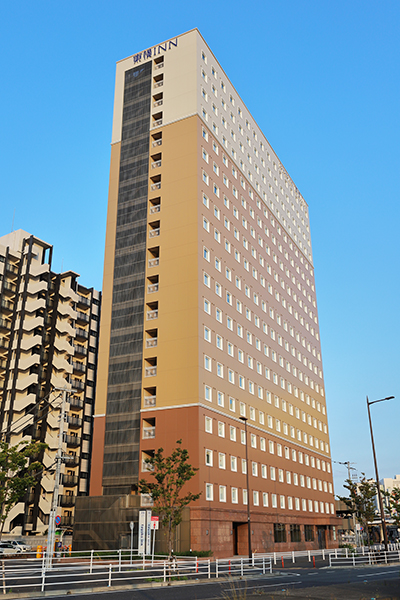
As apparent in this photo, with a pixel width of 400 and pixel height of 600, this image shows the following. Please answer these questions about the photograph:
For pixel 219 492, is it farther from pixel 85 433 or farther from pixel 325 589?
pixel 85 433

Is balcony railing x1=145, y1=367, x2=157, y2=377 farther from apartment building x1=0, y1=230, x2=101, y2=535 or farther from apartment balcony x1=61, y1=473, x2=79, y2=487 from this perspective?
apartment balcony x1=61, y1=473, x2=79, y2=487

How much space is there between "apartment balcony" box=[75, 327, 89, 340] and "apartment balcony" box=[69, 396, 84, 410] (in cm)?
1097

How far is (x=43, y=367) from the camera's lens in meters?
85.8

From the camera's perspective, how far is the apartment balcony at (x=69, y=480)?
8262 cm

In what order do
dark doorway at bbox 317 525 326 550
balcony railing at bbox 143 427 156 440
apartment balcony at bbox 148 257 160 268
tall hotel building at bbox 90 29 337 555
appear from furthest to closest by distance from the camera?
dark doorway at bbox 317 525 326 550 → apartment balcony at bbox 148 257 160 268 → tall hotel building at bbox 90 29 337 555 → balcony railing at bbox 143 427 156 440

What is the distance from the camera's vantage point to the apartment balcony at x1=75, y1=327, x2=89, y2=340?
3734 inches

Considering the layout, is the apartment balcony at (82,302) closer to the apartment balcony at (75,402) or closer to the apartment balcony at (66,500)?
the apartment balcony at (75,402)

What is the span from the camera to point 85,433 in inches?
3536

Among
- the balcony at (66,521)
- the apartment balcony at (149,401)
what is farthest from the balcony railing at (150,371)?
the balcony at (66,521)

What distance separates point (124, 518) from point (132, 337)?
61.8 ft

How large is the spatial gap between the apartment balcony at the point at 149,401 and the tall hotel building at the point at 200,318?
17 cm

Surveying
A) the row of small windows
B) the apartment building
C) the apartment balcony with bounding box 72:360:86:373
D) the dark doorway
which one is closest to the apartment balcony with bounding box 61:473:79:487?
the apartment building

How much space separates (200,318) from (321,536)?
4781 centimetres

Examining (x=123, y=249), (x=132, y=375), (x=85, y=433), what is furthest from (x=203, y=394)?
(x=85, y=433)
